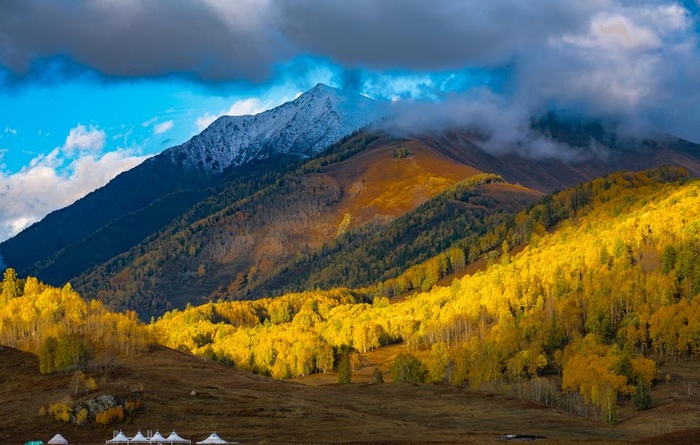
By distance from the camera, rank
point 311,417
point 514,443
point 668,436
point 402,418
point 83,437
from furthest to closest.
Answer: point 402,418 → point 311,417 → point 83,437 → point 514,443 → point 668,436

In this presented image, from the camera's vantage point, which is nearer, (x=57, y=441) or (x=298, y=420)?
(x=57, y=441)

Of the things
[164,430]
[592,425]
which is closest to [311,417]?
[164,430]

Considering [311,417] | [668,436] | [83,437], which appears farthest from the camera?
[311,417]

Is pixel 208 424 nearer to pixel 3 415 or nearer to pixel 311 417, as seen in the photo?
pixel 311 417

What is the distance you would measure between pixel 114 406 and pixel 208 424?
16.7 metres

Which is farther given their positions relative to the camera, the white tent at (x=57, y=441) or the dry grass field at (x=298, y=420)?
the dry grass field at (x=298, y=420)

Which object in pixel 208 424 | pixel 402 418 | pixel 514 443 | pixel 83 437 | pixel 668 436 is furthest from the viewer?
pixel 402 418

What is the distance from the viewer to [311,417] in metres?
169

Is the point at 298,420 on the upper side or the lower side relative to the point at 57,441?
upper

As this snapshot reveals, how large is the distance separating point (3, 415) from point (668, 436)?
110544 millimetres

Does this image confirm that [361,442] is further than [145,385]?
No

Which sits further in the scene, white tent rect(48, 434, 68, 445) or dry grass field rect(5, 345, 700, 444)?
dry grass field rect(5, 345, 700, 444)

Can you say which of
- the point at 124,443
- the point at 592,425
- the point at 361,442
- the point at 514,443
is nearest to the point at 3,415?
the point at 124,443

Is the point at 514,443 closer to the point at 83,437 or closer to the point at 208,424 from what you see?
the point at 208,424
